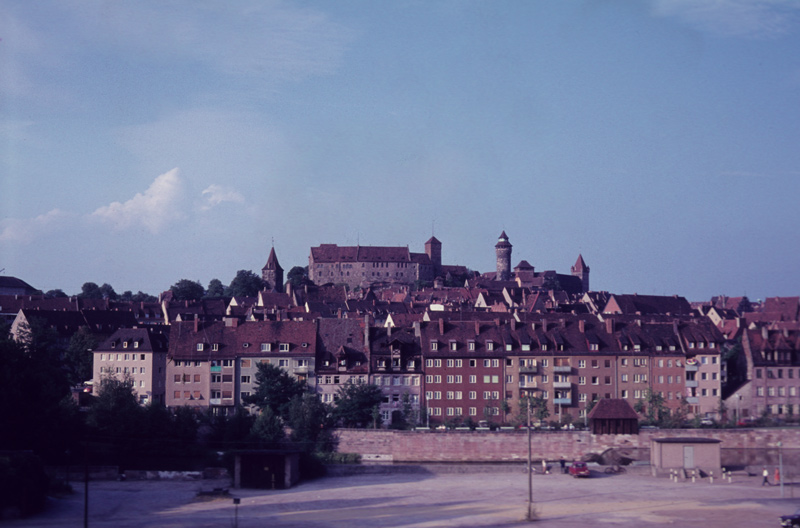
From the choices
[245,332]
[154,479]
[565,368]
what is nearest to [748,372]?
[565,368]

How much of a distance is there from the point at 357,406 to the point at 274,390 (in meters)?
7.39

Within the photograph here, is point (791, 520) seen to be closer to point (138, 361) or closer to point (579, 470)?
point (579, 470)

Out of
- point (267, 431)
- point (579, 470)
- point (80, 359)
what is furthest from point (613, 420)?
point (80, 359)

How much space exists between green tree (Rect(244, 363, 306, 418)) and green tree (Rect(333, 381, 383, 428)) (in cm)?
425

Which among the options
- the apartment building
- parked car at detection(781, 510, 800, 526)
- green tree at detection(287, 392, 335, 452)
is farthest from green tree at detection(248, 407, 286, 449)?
parked car at detection(781, 510, 800, 526)

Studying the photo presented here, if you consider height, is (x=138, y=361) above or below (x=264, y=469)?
above

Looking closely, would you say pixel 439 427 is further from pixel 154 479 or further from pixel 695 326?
pixel 695 326

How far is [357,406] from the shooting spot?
76.1 metres

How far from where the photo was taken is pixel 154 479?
64.9 meters

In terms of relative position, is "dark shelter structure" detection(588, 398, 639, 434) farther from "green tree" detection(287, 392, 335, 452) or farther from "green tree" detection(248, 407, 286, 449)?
"green tree" detection(248, 407, 286, 449)

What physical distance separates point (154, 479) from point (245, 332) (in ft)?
79.4

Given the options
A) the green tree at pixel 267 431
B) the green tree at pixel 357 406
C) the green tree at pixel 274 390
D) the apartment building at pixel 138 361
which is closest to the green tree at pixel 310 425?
the green tree at pixel 267 431

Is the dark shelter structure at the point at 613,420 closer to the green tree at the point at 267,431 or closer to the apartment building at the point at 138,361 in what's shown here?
the green tree at the point at 267,431

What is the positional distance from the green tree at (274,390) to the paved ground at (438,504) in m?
15.1
